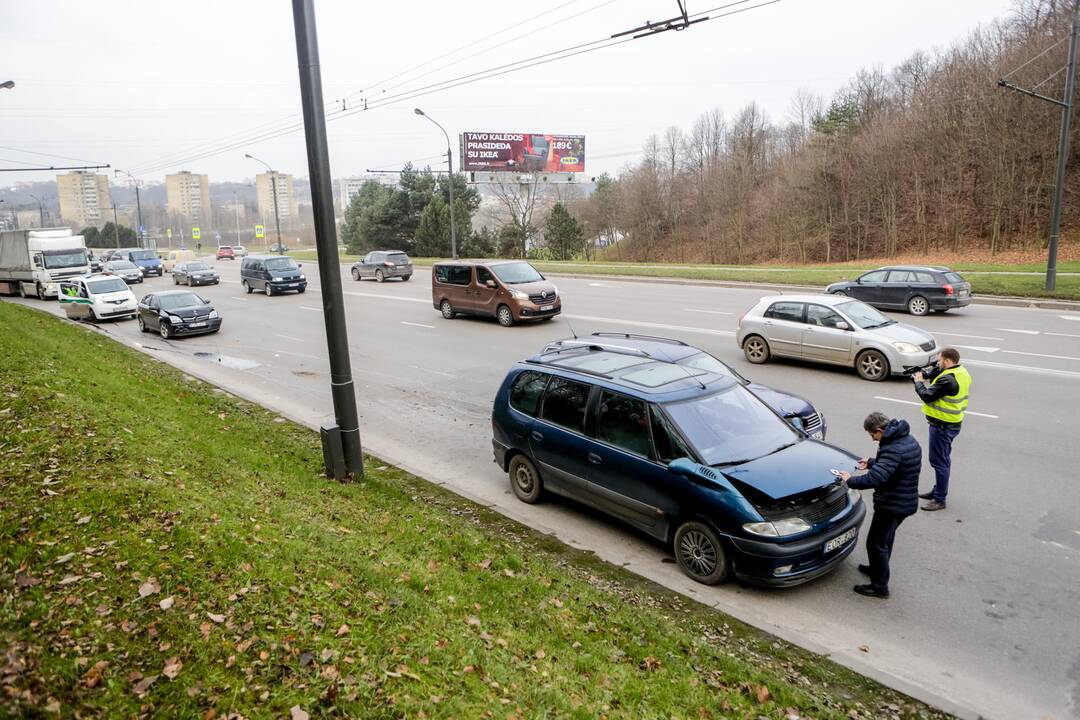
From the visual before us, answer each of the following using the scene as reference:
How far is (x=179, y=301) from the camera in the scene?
21203 mm

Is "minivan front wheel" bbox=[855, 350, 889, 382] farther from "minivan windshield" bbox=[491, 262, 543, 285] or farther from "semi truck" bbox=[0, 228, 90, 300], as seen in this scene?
"semi truck" bbox=[0, 228, 90, 300]

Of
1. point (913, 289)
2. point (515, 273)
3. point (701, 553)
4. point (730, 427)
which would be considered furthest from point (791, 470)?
point (913, 289)

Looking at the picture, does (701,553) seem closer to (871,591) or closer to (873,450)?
(871,591)

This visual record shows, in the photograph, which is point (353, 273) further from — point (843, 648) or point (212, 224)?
point (212, 224)

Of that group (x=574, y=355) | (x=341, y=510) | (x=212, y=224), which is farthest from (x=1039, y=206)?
(x=212, y=224)

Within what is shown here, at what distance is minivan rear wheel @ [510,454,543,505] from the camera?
7.78 metres

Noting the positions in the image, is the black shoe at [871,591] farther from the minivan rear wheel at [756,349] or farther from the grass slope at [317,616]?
the minivan rear wheel at [756,349]

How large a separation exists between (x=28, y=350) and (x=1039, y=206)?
46849mm

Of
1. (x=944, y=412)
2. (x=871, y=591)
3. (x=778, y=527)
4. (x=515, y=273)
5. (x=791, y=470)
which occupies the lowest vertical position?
(x=871, y=591)

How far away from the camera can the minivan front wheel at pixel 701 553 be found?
5.88m

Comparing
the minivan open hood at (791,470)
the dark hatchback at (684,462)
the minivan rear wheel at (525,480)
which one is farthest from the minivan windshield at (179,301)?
the minivan open hood at (791,470)

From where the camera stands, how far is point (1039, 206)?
3953cm

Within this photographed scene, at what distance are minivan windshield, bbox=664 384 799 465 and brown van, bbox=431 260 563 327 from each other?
43.7 feet

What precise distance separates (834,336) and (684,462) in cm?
→ 819
